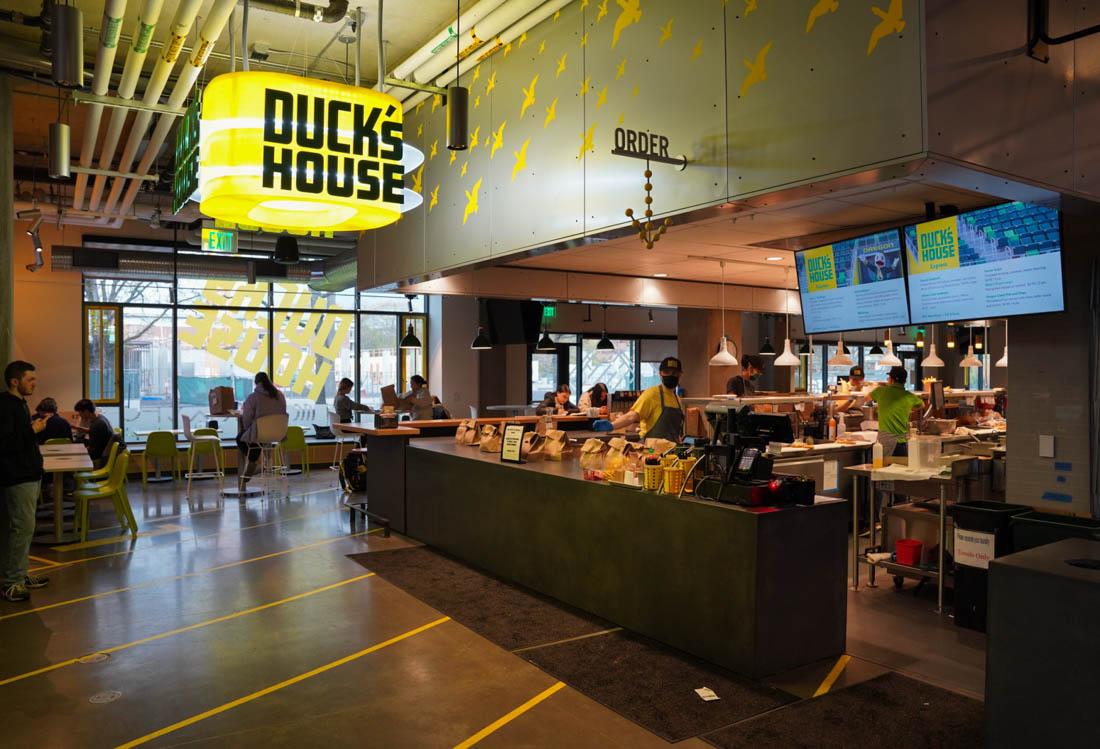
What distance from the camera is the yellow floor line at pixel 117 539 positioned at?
25.1 feet

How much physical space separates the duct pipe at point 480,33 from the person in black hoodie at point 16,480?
3964mm

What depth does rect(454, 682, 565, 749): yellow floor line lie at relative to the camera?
354cm

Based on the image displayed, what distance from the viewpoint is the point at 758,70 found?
4.17 metres

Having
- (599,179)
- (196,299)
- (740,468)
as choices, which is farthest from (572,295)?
(196,299)

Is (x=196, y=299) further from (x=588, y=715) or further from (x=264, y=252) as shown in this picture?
(x=588, y=715)

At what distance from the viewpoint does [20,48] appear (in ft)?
21.4

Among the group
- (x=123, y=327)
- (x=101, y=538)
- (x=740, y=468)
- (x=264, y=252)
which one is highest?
(x=264, y=252)

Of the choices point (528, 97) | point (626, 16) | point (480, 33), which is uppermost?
point (480, 33)

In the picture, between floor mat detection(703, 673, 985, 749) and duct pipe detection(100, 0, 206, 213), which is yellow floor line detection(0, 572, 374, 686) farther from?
duct pipe detection(100, 0, 206, 213)

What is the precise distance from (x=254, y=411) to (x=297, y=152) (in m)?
8.52

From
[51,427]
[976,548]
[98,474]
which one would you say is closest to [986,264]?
[976,548]

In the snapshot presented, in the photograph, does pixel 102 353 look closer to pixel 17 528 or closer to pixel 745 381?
pixel 17 528

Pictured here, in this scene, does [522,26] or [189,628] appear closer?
[189,628]

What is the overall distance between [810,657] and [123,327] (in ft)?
40.7
